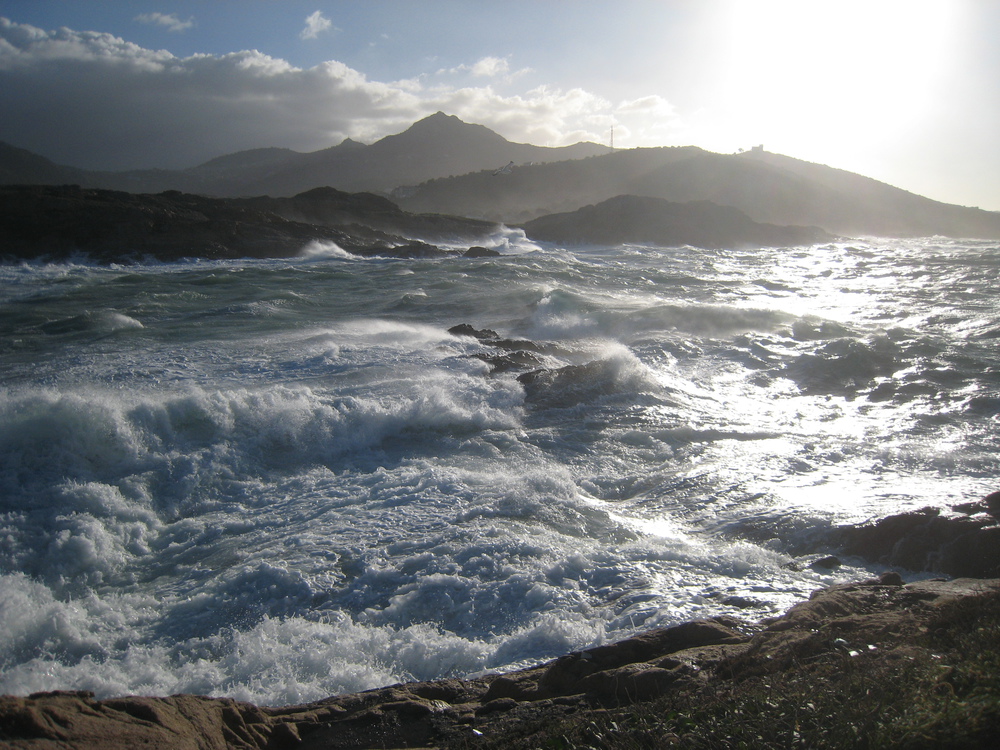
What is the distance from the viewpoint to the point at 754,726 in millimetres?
2150

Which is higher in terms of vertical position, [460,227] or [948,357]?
[460,227]

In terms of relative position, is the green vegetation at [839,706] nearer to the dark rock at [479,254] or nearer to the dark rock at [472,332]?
the dark rock at [472,332]

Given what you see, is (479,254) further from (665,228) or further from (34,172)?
(34,172)

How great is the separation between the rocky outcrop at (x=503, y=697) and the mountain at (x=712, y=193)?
6201 cm

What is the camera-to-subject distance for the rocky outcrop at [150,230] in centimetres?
2356

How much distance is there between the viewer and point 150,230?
83.3 ft

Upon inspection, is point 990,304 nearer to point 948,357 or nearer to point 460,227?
point 948,357

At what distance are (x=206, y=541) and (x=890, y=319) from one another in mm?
15433

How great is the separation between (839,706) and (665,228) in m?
44.6

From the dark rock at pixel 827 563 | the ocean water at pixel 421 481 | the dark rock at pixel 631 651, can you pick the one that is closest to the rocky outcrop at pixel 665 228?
→ the ocean water at pixel 421 481

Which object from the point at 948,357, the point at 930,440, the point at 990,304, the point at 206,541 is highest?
the point at 990,304

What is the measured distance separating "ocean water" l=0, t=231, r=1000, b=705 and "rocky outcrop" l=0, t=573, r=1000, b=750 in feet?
1.72

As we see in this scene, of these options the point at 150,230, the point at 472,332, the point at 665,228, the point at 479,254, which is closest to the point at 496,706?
the point at 472,332

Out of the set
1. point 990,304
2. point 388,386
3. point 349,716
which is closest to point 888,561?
point 349,716
